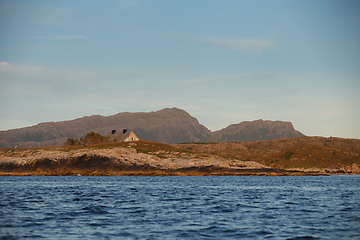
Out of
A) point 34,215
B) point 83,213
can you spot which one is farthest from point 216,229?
point 34,215

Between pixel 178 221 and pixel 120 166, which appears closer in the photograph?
pixel 178 221

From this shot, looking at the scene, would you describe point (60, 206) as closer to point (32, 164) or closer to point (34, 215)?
point (34, 215)

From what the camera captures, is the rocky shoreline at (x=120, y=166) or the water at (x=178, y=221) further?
the rocky shoreline at (x=120, y=166)

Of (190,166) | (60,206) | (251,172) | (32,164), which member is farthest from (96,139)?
(60,206)

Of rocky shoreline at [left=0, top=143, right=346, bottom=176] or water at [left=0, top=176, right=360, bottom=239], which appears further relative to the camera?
rocky shoreline at [left=0, top=143, right=346, bottom=176]

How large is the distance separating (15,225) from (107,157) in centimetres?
10219

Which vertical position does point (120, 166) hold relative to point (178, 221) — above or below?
below

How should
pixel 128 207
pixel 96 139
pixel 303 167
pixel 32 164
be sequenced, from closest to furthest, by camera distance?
1. pixel 128 207
2. pixel 32 164
3. pixel 303 167
4. pixel 96 139

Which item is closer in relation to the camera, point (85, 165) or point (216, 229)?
point (216, 229)

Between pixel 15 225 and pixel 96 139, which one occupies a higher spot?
pixel 96 139

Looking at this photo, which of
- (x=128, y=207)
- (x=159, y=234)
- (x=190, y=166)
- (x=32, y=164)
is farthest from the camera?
(x=32, y=164)

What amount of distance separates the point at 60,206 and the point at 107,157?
9191 cm

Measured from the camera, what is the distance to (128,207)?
1276 inches

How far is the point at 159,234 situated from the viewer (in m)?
20.1
